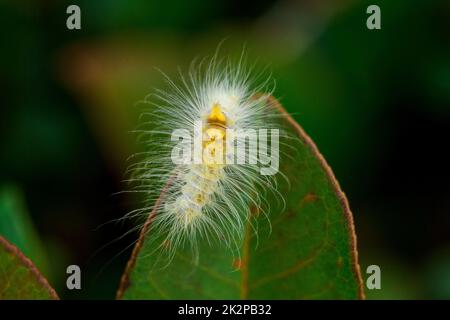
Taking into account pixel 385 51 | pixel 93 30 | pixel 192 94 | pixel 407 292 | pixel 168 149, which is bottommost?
pixel 407 292

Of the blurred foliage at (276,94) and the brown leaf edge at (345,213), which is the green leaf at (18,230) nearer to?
the blurred foliage at (276,94)

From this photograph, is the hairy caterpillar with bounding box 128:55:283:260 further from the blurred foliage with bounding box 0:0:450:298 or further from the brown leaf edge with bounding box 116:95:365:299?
the blurred foliage with bounding box 0:0:450:298

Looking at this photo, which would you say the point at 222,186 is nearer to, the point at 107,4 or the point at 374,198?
the point at 374,198

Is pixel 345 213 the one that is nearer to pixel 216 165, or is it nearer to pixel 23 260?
pixel 216 165

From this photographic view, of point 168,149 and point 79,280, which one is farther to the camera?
point 79,280
